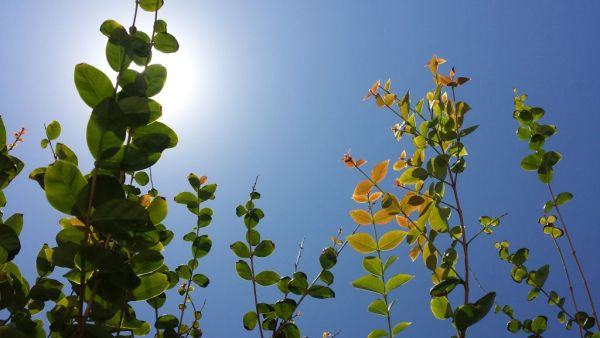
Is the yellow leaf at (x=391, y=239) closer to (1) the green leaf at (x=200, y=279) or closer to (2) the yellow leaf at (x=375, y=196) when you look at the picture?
(2) the yellow leaf at (x=375, y=196)

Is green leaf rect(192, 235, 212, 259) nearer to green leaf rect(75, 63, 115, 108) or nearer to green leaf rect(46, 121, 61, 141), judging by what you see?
green leaf rect(46, 121, 61, 141)

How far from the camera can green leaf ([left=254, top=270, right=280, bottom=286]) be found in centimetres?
149

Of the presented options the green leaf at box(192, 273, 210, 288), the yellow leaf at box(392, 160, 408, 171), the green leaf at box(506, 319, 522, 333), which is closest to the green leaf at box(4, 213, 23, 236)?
the green leaf at box(192, 273, 210, 288)

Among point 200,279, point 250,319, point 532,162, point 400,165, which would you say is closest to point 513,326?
point 532,162

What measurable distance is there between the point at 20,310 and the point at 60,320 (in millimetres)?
226

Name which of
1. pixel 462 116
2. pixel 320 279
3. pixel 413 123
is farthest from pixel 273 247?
pixel 462 116

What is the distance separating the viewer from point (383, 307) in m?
1.12

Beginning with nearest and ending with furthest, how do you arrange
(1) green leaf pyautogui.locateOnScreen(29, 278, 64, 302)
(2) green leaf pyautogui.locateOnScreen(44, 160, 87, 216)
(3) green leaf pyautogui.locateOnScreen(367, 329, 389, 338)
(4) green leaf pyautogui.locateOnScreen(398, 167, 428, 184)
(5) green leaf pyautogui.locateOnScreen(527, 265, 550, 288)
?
(2) green leaf pyautogui.locateOnScreen(44, 160, 87, 216) < (1) green leaf pyautogui.locateOnScreen(29, 278, 64, 302) < (3) green leaf pyautogui.locateOnScreen(367, 329, 389, 338) < (4) green leaf pyautogui.locateOnScreen(398, 167, 428, 184) < (5) green leaf pyautogui.locateOnScreen(527, 265, 550, 288)

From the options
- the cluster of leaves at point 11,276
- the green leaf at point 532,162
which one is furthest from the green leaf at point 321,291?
the green leaf at point 532,162

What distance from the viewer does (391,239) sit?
1.20 m

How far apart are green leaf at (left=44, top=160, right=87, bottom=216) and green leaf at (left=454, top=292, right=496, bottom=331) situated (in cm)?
68

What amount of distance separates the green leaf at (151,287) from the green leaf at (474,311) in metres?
0.57

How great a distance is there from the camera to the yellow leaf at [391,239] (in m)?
1.20

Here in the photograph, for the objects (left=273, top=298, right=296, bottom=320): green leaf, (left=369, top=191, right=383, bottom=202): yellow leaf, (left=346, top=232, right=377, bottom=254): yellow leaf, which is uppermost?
(left=369, top=191, right=383, bottom=202): yellow leaf
